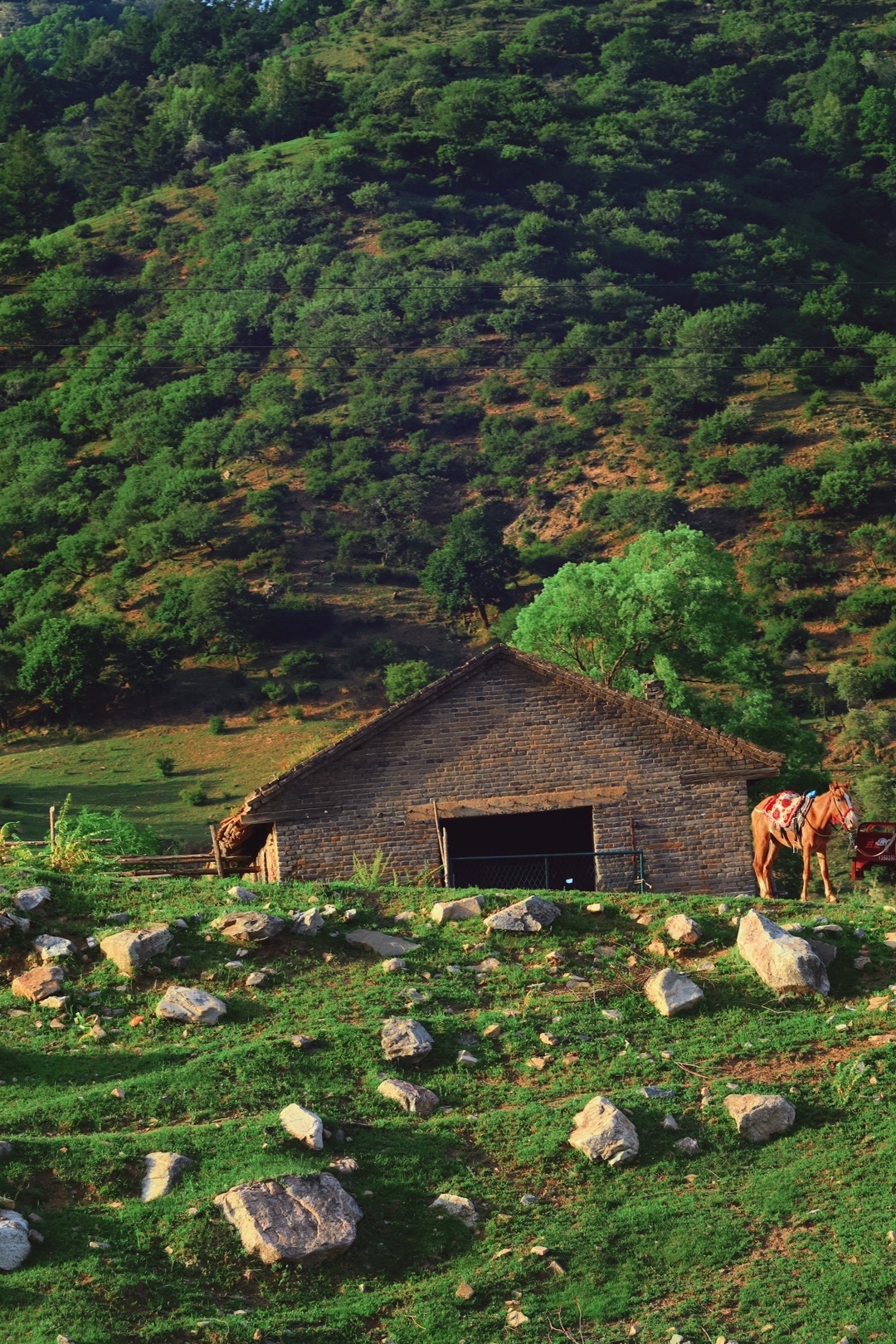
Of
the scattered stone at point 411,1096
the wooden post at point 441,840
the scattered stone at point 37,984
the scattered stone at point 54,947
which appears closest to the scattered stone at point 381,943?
the scattered stone at point 411,1096

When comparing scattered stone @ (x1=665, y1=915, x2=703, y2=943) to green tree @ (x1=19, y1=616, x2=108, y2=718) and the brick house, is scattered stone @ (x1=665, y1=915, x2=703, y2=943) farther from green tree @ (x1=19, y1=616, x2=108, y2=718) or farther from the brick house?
green tree @ (x1=19, y1=616, x2=108, y2=718)

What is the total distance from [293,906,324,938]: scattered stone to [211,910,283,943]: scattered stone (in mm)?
177

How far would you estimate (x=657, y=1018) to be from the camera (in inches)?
732

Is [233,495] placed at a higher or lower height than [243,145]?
lower

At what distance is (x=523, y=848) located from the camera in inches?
1156

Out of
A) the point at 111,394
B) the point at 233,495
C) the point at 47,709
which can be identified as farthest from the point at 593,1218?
the point at 111,394

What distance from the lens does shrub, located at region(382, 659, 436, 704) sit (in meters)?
67.2

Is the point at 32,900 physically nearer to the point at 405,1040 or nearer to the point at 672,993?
the point at 405,1040

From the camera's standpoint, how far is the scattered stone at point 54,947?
19344 mm

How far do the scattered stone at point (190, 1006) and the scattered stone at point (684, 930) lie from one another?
5303 mm

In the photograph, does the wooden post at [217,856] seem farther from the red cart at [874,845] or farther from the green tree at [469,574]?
the green tree at [469,574]

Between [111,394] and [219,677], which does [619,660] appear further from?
[111,394]

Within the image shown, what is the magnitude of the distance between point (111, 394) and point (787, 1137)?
88.8 meters

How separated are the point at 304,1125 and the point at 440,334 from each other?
9278 centimetres
